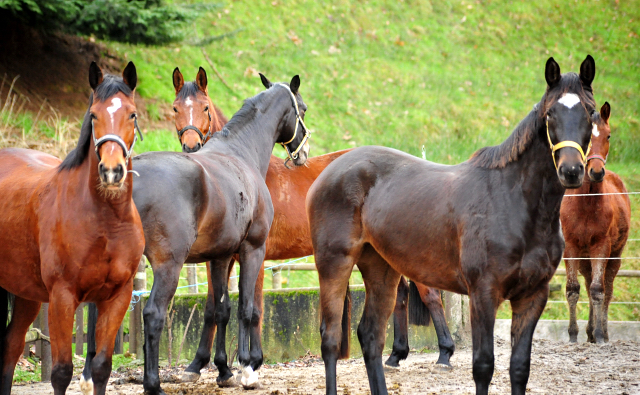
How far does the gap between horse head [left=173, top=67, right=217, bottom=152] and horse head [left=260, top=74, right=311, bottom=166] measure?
0.72m

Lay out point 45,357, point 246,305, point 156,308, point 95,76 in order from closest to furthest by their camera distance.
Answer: point 95,76 < point 156,308 < point 246,305 < point 45,357

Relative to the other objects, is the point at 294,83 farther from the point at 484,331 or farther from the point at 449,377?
the point at 484,331

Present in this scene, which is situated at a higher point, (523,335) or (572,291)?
(572,291)

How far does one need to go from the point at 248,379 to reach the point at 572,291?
428 centimetres

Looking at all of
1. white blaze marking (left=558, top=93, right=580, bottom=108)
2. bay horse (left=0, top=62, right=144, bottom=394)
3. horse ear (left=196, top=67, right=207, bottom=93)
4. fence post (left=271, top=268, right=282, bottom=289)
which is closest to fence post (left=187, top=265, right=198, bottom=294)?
fence post (left=271, top=268, right=282, bottom=289)

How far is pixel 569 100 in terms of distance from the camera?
3.53 metres

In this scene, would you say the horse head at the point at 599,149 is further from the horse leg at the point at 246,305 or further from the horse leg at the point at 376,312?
the horse leg at the point at 246,305

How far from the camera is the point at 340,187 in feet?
15.3

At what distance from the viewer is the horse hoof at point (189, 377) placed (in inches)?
210

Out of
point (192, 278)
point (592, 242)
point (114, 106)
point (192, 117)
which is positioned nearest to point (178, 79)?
point (192, 117)

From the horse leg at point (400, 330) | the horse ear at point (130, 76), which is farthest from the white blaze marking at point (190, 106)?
the horse leg at point (400, 330)

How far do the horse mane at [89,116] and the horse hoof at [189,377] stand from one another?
7.93ft

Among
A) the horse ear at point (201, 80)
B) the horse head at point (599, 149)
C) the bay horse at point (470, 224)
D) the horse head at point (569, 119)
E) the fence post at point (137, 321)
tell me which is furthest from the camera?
the horse ear at point (201, 80)

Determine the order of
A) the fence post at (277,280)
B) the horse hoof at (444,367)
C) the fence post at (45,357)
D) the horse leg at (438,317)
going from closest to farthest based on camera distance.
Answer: the fence post at (45,357) → the horse hoof at (444,367) → the horse leg at (438,317) → the fence post at (277,280)
